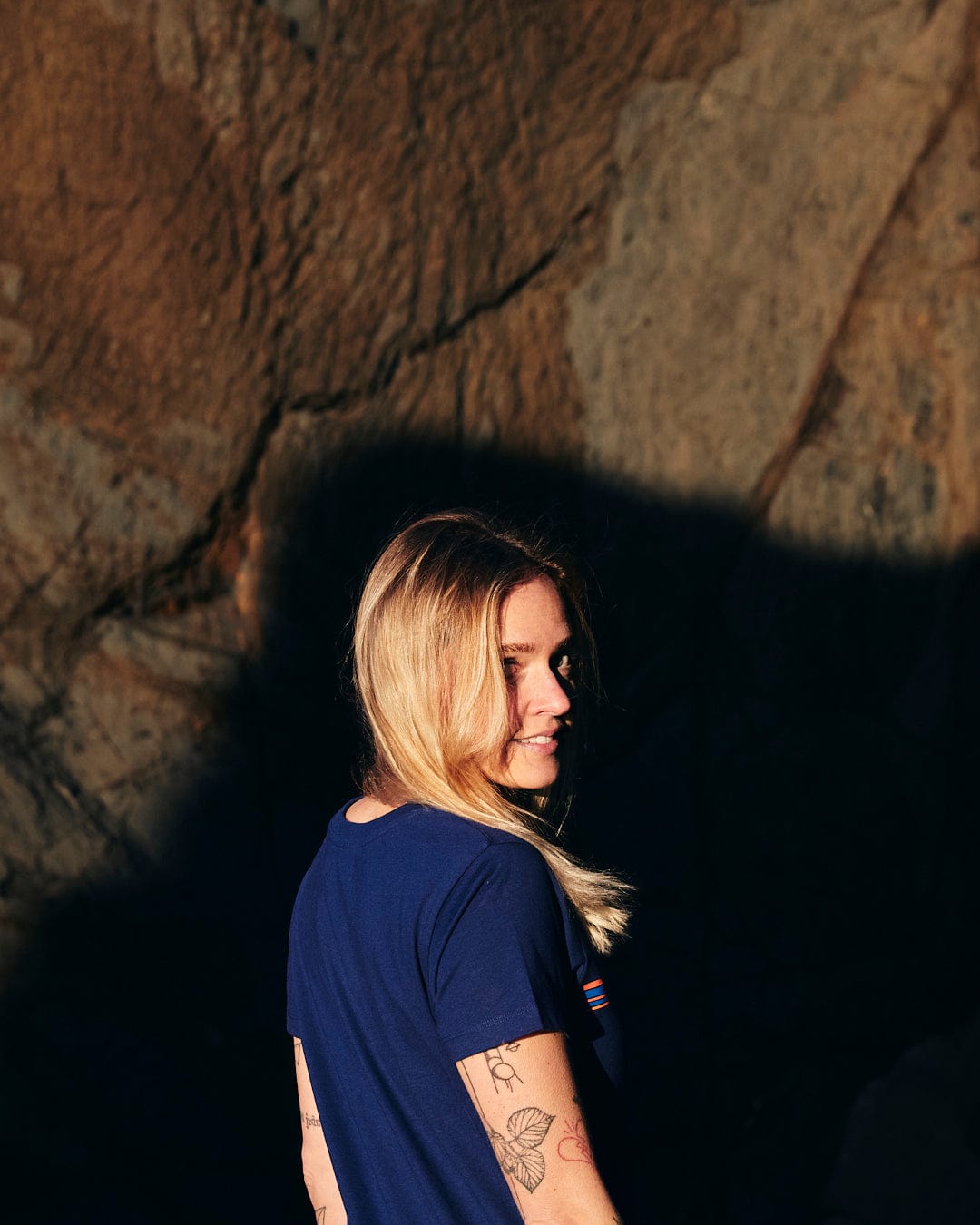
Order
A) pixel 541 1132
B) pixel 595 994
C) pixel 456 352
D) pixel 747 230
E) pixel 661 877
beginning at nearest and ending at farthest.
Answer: pixel 541 1132 → pixel 595 994 → pixel 456 352 → pixel 747 230 → pixel 661 877

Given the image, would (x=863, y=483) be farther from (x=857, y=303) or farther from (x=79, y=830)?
(x=79, y=830)

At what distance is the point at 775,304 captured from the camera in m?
1.91

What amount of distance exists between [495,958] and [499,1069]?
0.27ft

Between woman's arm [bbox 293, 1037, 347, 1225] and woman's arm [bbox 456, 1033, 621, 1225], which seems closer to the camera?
woman's arm [bbox 456, 1033, 621, 1225]

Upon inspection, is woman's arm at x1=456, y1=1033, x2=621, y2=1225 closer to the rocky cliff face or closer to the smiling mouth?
the smiling mouth

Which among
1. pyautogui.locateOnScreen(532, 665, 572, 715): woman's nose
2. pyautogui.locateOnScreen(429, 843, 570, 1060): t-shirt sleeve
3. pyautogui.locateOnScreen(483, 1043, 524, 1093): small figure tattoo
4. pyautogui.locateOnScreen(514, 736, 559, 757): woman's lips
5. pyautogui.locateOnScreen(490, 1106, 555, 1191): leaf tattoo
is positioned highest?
pyautogui.locateOnScreen(532, 665, 572, 715): woman's nose

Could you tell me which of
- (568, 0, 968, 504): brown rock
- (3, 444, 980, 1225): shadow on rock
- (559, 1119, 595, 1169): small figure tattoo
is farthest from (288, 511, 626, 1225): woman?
(568, 0, 968, 504): brown rock

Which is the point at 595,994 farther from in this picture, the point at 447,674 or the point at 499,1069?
the point at 447,674

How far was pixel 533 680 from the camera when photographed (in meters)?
1.09

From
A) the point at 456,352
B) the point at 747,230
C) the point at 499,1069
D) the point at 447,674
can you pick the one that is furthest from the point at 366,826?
the point at 747,230

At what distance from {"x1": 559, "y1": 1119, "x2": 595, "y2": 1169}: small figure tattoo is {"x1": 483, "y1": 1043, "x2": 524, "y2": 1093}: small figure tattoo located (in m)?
0.06

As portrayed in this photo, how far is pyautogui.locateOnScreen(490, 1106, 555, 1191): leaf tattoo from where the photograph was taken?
88 centimetres

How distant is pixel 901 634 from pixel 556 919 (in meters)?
1.40

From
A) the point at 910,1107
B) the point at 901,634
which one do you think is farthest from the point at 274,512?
the point at 910,1107
